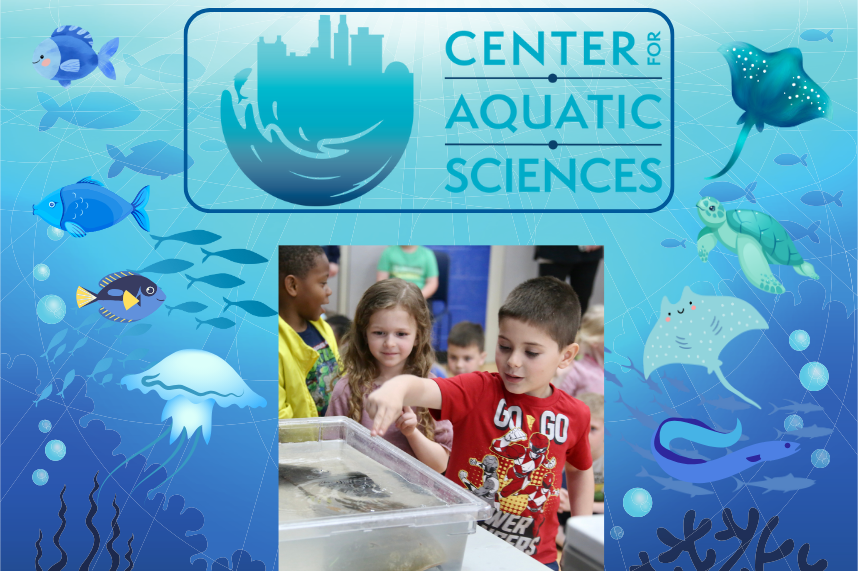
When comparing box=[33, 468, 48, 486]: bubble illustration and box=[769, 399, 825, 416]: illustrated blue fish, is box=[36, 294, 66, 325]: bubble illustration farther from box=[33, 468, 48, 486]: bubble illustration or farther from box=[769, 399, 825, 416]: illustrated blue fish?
box=[769, 399, 825, 416]: illustrated blue fish

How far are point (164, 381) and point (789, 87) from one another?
134cm

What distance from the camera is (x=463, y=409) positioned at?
1658 millimetres

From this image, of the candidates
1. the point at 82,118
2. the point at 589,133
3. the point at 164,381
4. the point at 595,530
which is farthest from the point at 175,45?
the point at 595,530

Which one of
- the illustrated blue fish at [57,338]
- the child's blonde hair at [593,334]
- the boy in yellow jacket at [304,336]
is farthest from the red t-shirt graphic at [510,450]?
the illustrated blue fish at [57,338]

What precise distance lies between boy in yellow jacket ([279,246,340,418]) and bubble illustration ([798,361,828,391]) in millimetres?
940

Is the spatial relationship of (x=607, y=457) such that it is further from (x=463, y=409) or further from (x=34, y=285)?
(x=34, y=285)

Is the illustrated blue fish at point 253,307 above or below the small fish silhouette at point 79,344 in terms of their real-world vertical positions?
above

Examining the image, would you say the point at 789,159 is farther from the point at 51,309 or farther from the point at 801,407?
the point at 51,309

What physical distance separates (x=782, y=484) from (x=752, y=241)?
19.6 inches

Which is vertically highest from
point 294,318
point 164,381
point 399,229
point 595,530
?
point 399,229

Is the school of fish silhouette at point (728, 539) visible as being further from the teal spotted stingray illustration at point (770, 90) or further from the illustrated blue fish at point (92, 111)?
the illustrated blue fish at point (92, 111)

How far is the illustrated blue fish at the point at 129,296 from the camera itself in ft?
4.77

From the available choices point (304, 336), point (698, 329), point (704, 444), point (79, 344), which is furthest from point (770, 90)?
point (79, 344)

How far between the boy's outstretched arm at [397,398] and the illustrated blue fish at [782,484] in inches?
25.5
